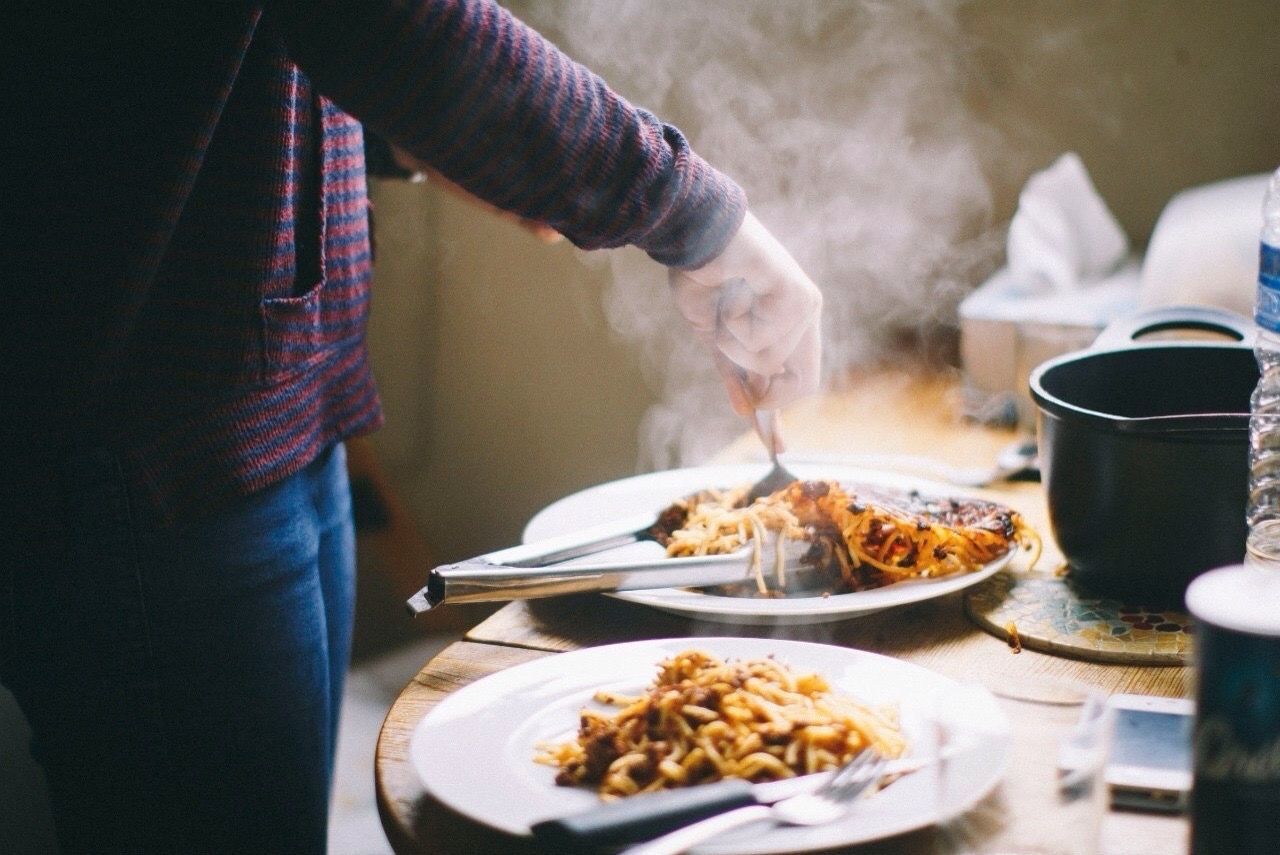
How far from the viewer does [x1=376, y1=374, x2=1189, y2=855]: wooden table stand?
662 millimetres

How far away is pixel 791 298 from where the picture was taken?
111cm

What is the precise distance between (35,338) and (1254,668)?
92cm

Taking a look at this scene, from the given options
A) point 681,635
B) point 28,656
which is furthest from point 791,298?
point 28,656

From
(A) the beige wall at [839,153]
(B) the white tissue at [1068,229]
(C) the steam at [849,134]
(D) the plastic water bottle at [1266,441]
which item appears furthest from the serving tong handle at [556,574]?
(A) the beige wall at [839,153]

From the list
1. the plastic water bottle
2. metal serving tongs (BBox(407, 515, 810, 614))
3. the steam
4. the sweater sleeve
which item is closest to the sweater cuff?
the sweater sleeve

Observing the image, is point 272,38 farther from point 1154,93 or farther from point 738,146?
point 1154,93

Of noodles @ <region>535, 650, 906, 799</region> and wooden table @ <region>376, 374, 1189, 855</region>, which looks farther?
noodles @ <region>535, 650, 906, 799</region>

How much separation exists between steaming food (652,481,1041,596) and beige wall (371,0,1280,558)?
1.33 metres

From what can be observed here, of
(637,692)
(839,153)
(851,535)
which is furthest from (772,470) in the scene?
(839,153)

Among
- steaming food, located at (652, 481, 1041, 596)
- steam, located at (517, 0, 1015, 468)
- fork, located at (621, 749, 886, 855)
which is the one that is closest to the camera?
fork, located at (621, 749, 886, 855)

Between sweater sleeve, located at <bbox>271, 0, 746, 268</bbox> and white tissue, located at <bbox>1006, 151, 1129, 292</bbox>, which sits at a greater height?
sweater sleeve, located at <bbox>271, 0, 746, 268</bbox>

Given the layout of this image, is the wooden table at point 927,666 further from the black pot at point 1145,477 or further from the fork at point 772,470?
the fork at point 772,470

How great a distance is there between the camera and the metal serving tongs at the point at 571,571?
1.02m

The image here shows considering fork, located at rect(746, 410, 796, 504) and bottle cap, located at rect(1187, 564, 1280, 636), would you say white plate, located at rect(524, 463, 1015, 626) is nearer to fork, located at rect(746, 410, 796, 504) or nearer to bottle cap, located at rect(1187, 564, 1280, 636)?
fork, located at rect(746, 410, 796, 504)
